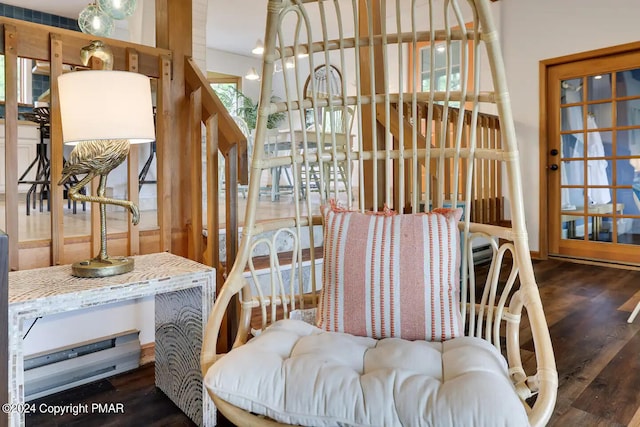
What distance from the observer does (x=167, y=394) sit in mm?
1738

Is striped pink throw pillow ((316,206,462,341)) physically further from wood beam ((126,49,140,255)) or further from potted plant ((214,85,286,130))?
potted plant ((214,85,286,130))

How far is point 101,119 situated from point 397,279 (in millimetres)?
999

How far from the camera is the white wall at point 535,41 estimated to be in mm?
4023

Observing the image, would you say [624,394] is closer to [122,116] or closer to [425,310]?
[425,310]

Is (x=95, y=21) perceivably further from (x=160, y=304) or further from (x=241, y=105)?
(x=241, y=105)

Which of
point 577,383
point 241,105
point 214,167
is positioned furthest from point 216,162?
point 241,105

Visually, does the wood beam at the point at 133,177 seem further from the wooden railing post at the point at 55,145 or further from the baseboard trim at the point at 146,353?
the baseboard trim at the point at 146,353

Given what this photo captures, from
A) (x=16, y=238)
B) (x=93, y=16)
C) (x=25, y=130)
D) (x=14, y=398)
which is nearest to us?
(x=14, y=398)

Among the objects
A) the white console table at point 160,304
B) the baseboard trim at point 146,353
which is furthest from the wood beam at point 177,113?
the baseboard trim at point 146,353

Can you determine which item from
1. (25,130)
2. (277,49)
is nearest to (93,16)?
(25,130)

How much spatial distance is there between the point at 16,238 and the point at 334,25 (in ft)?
20.1

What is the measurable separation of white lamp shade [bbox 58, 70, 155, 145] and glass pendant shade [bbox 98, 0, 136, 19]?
1.97 m

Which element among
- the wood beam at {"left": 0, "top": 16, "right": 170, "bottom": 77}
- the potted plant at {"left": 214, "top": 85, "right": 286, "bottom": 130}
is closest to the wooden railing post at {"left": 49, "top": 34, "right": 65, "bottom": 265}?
the wood beam at {"left": 0, "top": 16, "right": 170, "bottom": 77}

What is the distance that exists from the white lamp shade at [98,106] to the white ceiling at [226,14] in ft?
15.6
